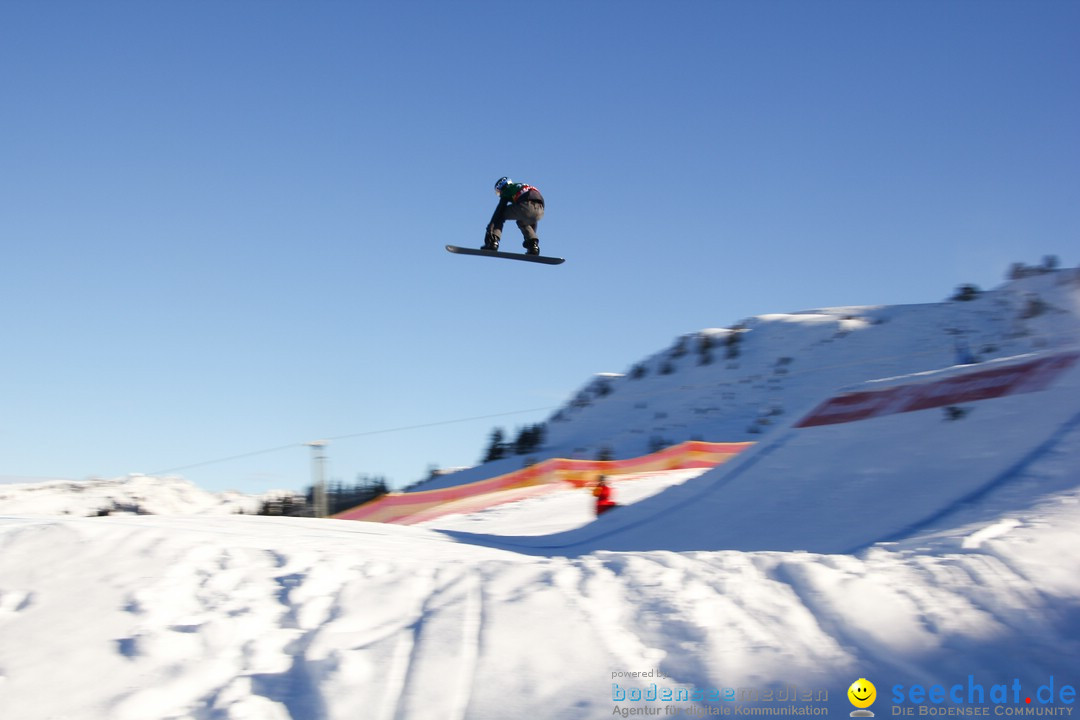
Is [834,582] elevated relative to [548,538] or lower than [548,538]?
elevated

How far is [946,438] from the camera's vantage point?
10.6 metres

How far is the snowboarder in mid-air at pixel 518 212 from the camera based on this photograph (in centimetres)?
1152

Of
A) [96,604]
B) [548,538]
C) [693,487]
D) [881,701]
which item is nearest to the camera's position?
[881,701]

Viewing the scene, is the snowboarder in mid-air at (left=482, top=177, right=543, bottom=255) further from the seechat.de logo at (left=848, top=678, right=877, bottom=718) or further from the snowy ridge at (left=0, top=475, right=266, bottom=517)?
the snowy ridge at (left=0, top=475, right=266, bottom=517)

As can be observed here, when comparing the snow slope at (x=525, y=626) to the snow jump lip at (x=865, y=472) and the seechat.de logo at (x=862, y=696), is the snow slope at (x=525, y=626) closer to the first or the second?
the seechat.de logo at (x=862, y=696)

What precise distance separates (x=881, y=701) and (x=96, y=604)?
426cm

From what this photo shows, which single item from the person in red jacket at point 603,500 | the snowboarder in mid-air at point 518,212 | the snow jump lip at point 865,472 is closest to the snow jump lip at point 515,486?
the person in red jacket at point 603,500

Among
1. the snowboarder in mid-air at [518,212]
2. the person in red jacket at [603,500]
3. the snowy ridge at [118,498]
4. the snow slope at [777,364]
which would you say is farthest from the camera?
the snow slope at [777,364]

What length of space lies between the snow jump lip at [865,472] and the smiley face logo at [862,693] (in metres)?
3.48

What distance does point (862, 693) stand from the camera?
4.59 metres

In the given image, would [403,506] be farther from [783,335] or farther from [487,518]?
[783,335]

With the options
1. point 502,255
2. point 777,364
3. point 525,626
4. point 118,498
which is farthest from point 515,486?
point 777,364

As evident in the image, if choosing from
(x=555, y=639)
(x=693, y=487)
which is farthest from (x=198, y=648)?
(x=693, y=487)

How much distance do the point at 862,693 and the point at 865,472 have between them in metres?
6.32
